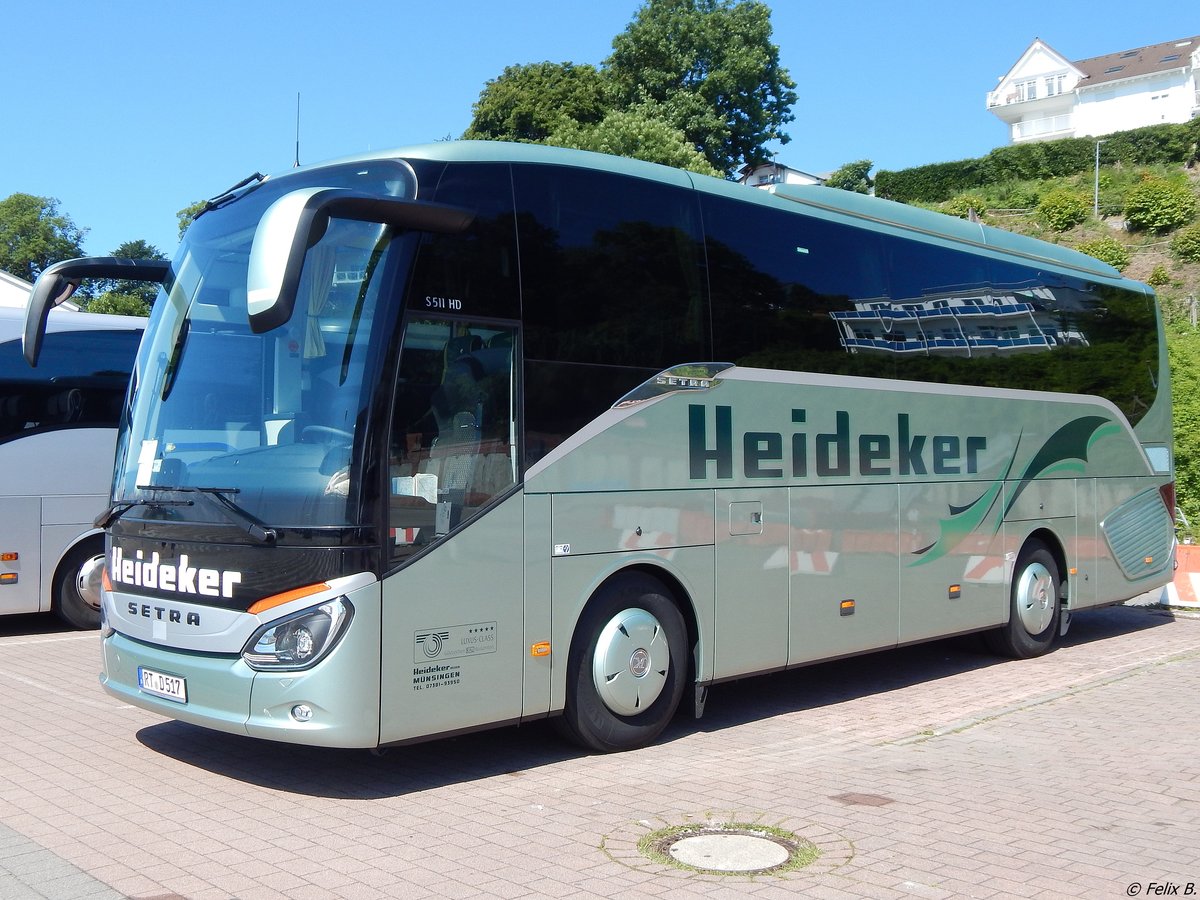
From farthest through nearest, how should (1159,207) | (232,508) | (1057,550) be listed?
(1159,207), (1057,550), (232,508)

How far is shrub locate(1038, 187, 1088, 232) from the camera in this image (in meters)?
53.9

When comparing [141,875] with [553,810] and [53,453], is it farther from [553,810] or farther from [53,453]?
[53,453]

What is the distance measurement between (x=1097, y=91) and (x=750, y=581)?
3434 inches

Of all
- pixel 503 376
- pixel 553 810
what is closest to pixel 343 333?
pixel 503 376

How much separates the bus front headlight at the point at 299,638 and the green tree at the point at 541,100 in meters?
48.3

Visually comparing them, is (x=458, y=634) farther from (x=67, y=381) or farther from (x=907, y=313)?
(x=67, y=381)

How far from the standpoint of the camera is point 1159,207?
2036 inches

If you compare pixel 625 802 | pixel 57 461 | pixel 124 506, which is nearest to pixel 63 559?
pixel 57 461

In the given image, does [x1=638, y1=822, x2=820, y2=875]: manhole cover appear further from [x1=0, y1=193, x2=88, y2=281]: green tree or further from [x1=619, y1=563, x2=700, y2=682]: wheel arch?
[x1=0, y1=193, x2=88, y2=281]: green tree

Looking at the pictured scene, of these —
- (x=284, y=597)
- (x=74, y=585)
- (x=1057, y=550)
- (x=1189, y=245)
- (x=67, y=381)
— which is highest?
(x=1189, y=245)

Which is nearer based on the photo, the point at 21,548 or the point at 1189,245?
the point at 21,548

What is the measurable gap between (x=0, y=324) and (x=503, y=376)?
794 cm

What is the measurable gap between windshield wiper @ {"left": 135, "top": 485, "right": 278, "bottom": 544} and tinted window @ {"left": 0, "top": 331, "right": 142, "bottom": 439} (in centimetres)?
663

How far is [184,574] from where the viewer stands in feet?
21.6
